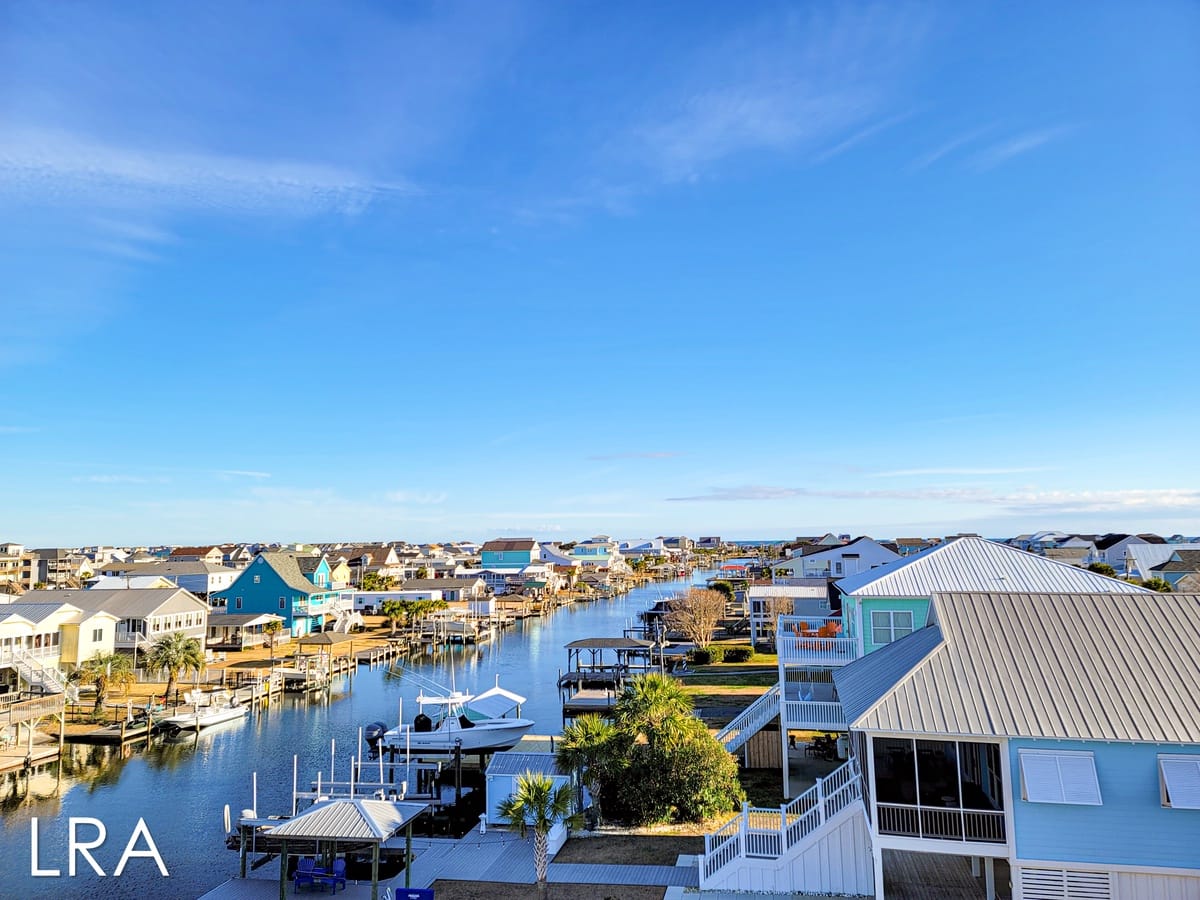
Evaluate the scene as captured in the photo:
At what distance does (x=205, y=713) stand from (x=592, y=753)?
101 ft

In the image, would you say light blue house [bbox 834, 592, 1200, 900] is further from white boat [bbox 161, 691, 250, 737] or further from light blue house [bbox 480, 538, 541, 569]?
light blue house [bbox 480, 538, 541, 569]

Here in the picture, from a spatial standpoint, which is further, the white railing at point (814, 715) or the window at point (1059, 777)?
the white railing at point (814, 715)

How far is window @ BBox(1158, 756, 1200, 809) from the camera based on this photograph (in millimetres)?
14875

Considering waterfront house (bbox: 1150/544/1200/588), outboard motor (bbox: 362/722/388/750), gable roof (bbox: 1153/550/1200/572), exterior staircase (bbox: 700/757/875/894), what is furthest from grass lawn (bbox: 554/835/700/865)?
gable roof (bbox: 1153/550/1200/572)

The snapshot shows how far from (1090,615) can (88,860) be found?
94.4 ft

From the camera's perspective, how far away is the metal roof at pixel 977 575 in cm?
2811

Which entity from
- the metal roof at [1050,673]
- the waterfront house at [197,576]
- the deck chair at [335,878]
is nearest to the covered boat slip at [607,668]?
the deck chair at [335,878]

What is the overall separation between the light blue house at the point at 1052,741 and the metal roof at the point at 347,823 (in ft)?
35.4

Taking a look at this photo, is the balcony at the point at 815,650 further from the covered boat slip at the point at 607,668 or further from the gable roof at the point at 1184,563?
the gable roof at the point at 1184,563

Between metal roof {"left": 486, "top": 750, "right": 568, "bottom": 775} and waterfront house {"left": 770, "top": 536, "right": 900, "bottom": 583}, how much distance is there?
57759mm

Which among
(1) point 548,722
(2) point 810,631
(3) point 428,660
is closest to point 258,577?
(3) point 428,660

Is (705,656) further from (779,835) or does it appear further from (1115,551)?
(1115,551)

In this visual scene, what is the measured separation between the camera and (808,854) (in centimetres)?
1927

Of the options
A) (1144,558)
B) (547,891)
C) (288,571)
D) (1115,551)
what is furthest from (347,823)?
(1115,551)
